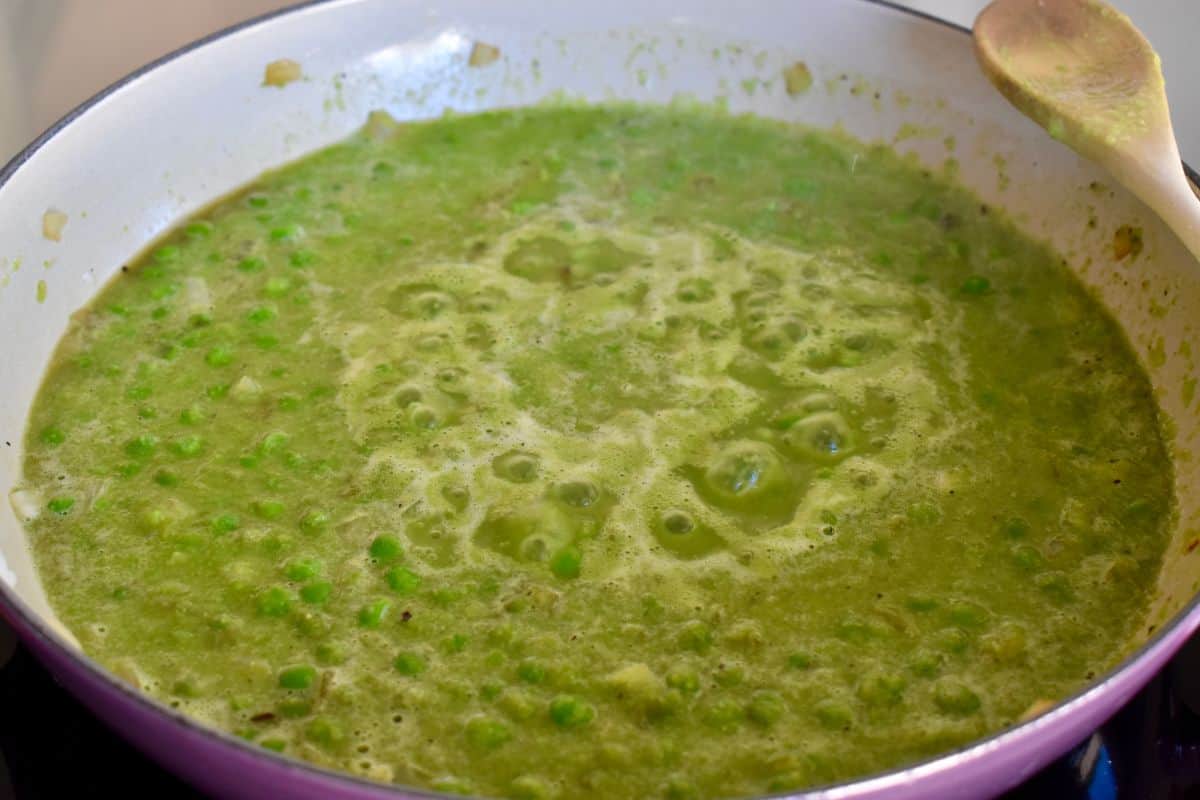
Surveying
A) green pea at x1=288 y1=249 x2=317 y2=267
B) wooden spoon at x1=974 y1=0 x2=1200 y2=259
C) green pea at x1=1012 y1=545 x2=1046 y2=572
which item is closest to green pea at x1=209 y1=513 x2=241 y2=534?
green pea at x1=288 y1=249 x2=317 y2=267

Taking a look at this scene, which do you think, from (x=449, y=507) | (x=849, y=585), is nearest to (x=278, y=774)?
(x=449, y=507)

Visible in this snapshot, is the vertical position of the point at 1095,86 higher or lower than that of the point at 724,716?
higher

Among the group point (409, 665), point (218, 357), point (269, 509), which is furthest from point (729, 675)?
point (218, 357)

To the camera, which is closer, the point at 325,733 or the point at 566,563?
the point at 325,733

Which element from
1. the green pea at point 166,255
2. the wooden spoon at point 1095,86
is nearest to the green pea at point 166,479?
the green pea at point 166,255

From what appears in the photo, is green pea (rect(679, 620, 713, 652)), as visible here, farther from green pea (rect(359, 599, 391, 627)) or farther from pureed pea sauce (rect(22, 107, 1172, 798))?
green pea (rect(359, 599, 391, 627))

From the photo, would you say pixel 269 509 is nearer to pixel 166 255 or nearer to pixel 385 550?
pixel 385 550
